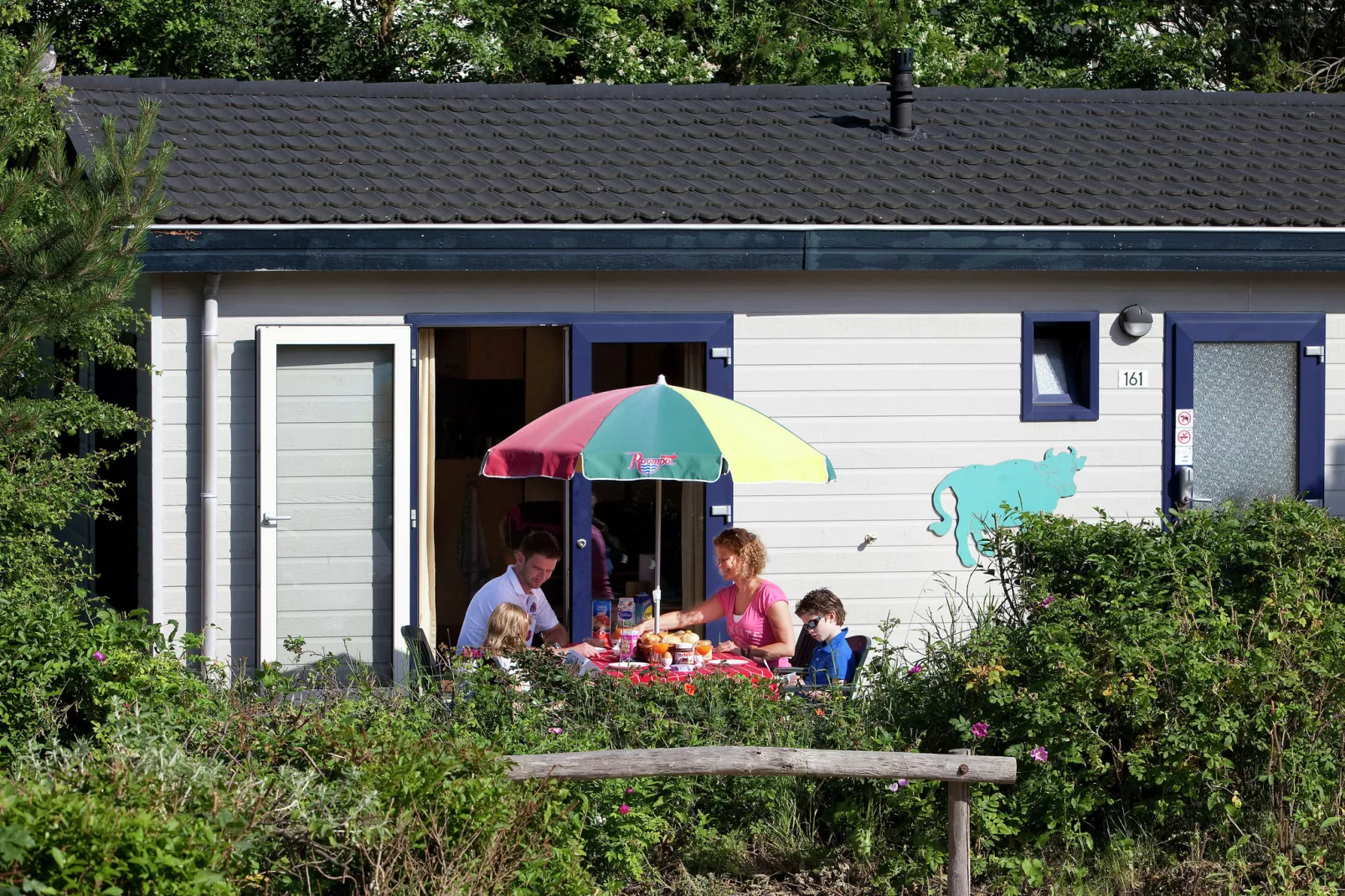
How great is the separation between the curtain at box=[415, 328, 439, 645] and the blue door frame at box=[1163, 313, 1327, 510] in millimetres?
4153

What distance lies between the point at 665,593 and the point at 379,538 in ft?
6.61

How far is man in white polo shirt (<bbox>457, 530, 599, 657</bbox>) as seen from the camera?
6.95 metres

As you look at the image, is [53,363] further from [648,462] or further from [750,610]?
[750,610]

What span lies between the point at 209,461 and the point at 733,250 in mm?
2981

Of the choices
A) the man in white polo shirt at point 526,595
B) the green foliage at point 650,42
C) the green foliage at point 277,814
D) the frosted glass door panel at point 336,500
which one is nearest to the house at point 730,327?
the frosted glass door panel at point 336,500

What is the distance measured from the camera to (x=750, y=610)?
7156 mm

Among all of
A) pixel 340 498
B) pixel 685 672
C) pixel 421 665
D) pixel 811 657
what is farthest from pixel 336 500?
pixel 811 657

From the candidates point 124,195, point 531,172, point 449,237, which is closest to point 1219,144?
point 531,172

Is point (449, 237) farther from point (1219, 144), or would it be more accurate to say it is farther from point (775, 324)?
point (1219, 144)

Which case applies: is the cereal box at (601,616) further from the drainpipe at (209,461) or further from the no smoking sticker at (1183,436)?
the no smoking sticker at (1183,436)

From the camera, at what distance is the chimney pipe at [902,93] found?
9.33m

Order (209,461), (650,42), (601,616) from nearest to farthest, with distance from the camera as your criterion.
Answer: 1. (209,461)
2. (601,616)
3. (650,42)

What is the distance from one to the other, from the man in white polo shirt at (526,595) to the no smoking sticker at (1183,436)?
3.62 meters

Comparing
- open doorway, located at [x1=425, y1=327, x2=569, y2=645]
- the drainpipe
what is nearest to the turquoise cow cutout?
open doorway, located at [x1=425, y1=327, x2=569, y2=645]
